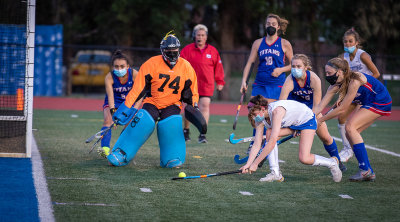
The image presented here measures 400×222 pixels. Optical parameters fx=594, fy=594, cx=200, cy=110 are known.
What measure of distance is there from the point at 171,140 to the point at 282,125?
1419 mm

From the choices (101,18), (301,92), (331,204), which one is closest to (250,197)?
(331,204)

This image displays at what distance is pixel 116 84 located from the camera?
7.98 metres

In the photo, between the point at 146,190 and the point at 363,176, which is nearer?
the point at 146,190

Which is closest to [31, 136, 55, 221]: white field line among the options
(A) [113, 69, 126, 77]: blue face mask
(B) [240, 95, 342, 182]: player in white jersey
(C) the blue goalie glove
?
(C) the blue goalie glove

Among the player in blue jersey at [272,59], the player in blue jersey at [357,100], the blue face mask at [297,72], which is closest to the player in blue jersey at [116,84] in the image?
the player in blue jersey at [272,59]

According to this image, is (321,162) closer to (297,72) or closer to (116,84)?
(297,72)

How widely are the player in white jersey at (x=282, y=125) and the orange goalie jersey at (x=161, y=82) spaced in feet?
4.11

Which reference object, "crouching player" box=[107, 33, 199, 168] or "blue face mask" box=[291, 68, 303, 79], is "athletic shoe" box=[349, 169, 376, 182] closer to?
"blue face mask" box=[291, 68, 303, 79]

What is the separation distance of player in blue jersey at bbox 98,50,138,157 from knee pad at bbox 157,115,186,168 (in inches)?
37.2

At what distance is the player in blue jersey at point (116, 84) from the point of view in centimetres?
779

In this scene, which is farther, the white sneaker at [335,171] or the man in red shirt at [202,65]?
the man in red shirt at [202,65]

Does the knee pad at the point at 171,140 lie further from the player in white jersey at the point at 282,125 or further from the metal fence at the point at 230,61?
the metal fence at the point at 230,61

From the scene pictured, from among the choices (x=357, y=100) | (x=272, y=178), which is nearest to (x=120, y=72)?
(x=272, y=178)

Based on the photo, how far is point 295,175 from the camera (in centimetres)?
699
